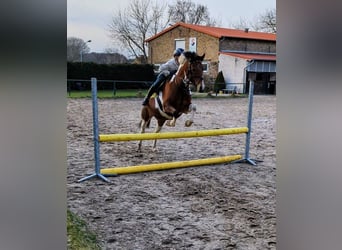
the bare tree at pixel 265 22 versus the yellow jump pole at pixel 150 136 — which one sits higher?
the bare tree at pixel 265 22

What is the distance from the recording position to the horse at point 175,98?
5.76ft

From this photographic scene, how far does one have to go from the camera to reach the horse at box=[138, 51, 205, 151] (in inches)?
69.1

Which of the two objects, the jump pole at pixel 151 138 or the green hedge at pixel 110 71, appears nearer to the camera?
the green hedge at pixel 110 71

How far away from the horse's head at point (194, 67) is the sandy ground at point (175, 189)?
1.07 ft

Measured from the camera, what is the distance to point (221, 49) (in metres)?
1.61

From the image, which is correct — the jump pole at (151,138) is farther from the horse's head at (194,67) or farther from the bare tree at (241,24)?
the bare tree at (241,24)

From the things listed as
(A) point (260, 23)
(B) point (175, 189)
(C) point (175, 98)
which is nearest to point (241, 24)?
(A) point (260, 23)

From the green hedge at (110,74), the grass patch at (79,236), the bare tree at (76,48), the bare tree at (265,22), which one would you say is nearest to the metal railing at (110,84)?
the green hedge at (110,74)

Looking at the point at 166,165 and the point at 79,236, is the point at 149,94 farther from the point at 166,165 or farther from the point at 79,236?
the point at 79,236

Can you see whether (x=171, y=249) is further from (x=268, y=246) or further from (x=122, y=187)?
(x=122, y=187)

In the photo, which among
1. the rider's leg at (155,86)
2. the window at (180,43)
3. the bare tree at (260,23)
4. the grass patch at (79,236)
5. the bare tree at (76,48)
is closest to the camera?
the bare tree at (76,48)

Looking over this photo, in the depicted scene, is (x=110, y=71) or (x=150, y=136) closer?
(x=110, y=71)

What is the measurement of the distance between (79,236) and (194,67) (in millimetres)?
984

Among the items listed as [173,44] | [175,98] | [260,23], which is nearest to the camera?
[260,23]
